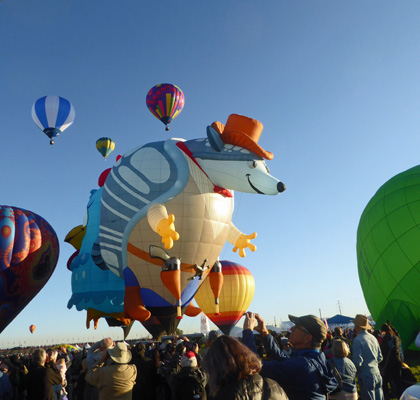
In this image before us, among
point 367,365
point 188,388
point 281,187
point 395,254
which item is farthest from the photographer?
point 281,187

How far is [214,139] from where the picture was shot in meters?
11.7

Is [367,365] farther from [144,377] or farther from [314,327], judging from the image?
[144,377]

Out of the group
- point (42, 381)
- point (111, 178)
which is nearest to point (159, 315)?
point (111, 178)

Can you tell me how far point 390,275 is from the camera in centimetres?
1100

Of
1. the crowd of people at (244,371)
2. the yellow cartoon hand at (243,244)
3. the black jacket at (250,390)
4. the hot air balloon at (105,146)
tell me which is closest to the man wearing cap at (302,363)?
the crowd of people at (244,371)

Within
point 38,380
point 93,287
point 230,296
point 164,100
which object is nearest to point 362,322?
point 38,380

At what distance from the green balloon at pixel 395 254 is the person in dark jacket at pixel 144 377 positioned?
7.84 meters

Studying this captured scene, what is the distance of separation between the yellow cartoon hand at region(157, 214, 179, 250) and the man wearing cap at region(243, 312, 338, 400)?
726 cm

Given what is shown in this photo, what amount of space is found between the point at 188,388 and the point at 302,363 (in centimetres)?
199

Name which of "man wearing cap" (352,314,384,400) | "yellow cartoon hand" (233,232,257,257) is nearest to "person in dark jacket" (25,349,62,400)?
"man wearing cap" (352,314,384,400)

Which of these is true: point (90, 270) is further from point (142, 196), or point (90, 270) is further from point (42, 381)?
point (42, 381)

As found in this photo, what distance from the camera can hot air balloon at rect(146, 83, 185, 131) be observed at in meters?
16.4

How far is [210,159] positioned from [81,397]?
26.1 feet

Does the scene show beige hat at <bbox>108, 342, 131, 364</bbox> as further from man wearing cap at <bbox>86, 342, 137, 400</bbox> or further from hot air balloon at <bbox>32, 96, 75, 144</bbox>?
hot air balloon at <bbox>32, 96, 75, 144</bbox>
